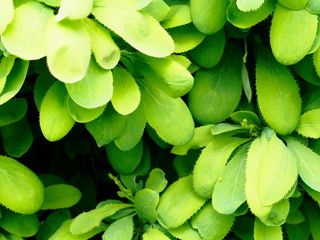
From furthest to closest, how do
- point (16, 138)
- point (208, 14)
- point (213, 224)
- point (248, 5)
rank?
point (16, 138)
point (213, 224)
point (208, 14)
point (248, 5)

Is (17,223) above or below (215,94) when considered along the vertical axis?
below

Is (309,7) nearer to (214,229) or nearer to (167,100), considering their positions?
(167,100)

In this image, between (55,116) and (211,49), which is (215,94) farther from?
(55,116)

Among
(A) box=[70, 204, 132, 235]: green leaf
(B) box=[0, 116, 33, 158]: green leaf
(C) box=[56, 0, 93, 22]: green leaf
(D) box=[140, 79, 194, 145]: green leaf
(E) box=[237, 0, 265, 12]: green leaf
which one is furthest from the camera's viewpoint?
(B) box=[0, 116, 33, 158]: green leaf

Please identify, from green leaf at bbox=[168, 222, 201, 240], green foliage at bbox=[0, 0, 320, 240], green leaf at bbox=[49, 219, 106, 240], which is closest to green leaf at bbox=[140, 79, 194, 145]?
green foliage at bbox=[0, 0, 320, 240]

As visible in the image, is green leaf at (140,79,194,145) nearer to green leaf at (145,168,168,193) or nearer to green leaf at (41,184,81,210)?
green leaf at (145,168,168,193)

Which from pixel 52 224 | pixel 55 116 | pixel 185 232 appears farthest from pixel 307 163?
pixel 52 224
